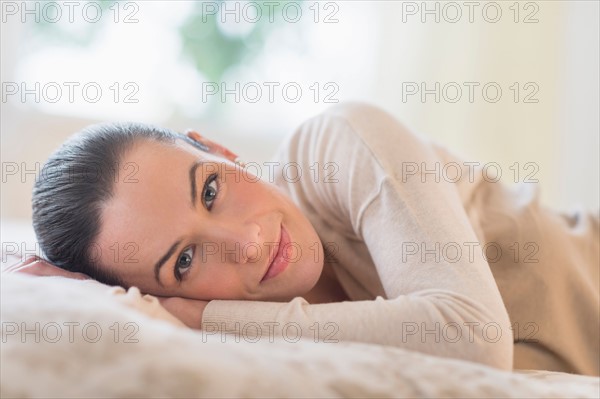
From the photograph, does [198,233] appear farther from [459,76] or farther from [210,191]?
[459,76]

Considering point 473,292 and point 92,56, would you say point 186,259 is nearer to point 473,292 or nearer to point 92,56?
point 473,292

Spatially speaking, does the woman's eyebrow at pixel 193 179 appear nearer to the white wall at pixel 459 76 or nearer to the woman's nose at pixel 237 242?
the woman's nose at pixel 237 242

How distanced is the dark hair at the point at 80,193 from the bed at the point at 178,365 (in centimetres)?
33

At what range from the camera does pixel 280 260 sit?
3.17ft

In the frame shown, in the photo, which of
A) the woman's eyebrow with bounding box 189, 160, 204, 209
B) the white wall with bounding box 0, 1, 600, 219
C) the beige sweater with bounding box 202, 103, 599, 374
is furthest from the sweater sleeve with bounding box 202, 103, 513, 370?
the white wall with bounding box 0, 1, 600, 219

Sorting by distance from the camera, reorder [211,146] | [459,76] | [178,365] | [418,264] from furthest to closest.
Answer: [459,76] < [211,146] < [418,264] < [178,365]

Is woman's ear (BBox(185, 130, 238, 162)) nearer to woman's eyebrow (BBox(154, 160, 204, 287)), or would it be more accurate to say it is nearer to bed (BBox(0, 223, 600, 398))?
woman's eyebrow (BBox(154, 160, 204, 287))

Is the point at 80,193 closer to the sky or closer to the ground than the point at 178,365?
closer to the sky

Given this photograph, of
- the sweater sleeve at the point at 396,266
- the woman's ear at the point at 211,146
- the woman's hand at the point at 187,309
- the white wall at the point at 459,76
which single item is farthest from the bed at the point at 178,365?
the white wall at the point at 459,76

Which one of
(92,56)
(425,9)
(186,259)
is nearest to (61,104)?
(92,56)

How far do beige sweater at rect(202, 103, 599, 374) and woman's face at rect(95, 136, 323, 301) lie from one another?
7 centimetres

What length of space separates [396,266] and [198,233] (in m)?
0.27

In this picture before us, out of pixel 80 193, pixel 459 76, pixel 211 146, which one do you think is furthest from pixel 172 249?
pixel 459 76

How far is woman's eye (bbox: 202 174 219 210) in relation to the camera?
37.1 inches
